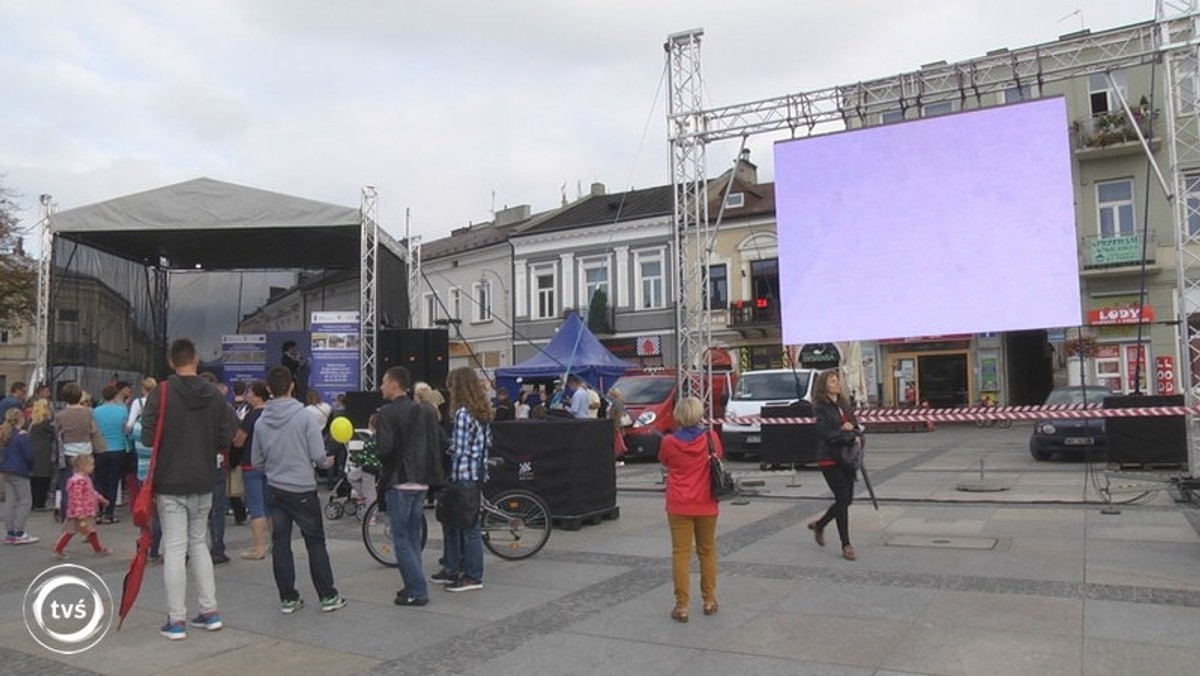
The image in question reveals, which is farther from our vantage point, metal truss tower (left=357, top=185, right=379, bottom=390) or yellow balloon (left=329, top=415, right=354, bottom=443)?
metal truss tower (left=357, top=185, right=379, bottom=390)

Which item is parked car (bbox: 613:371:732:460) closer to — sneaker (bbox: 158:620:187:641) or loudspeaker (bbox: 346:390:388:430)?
loudspeaker (bbox: 346:390:388:430)

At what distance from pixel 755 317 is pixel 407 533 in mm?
28416

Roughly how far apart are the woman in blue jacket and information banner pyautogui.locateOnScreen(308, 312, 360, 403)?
8.03 m

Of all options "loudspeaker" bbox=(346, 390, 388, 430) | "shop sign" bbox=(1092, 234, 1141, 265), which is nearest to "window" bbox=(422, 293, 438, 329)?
"shop sign" bbox=(1092, 234, 1141, 265)

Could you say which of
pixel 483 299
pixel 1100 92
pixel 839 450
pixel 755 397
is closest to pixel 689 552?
pixel 839 450

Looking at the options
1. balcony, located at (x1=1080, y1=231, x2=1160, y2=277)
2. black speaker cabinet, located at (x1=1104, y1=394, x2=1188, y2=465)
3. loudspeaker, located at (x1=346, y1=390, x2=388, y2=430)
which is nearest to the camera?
black speaker cabinet, located at (x1=1104, y1=394, x2=1188, y2=465)

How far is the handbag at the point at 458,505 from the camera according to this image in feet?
22.5

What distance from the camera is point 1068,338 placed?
93.7 ft

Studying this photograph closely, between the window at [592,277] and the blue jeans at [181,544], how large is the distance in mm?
31597

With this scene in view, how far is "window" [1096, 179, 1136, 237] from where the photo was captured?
28797mm

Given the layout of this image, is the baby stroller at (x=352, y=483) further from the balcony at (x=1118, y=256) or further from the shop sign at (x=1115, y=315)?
the shop sign at (x=1115, y=315)

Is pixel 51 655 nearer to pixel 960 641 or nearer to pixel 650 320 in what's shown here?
pixel 960 641

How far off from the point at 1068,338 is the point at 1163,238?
409cm

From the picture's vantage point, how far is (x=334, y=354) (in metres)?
18.1
